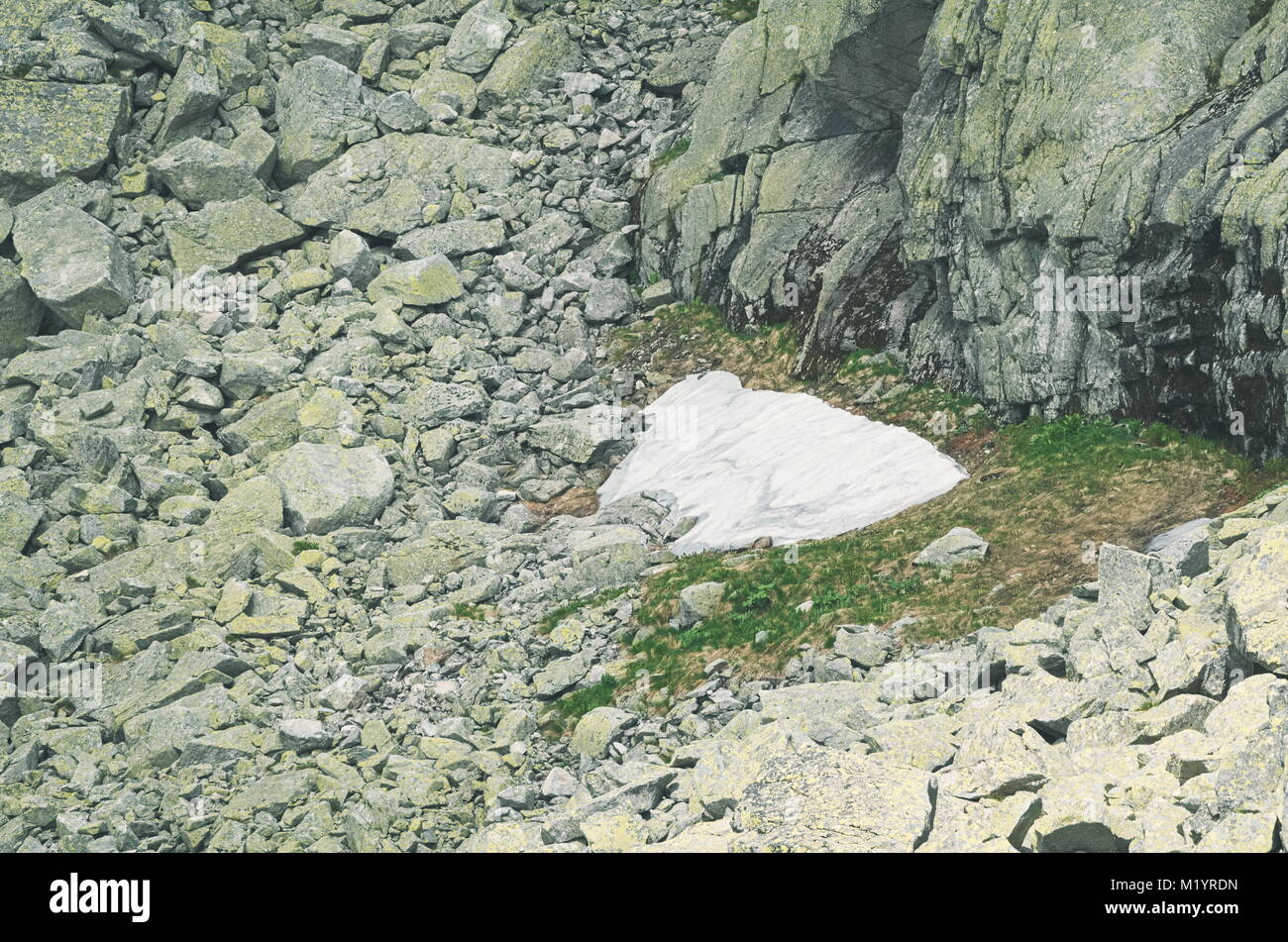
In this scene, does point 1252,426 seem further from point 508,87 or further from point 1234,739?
point 508,87

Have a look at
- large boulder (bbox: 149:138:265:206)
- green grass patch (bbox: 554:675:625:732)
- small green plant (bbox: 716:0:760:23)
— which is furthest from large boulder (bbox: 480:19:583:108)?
green grass patch (bbox: 554:675:625:732)

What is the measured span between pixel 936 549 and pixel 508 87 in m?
30.2

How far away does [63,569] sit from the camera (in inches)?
1065

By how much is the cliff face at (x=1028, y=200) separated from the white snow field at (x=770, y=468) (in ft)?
7.63

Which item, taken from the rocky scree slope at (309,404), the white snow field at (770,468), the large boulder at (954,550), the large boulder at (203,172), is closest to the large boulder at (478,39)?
the rocky scree slope at (309,404)

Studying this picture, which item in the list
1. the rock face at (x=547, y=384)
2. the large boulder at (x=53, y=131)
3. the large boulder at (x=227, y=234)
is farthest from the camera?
the large boulder at (x=53, y=131)

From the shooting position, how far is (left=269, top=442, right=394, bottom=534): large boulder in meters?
28.2

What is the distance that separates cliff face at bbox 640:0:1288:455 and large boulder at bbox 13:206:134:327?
18.7 m

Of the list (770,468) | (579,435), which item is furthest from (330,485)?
(770,468)

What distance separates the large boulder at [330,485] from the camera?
28188 millimetres

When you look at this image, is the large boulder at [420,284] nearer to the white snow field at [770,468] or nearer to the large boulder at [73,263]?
the large boulder at [73,263]

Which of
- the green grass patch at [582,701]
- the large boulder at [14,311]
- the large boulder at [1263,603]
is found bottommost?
the green grass patch at [582,701]

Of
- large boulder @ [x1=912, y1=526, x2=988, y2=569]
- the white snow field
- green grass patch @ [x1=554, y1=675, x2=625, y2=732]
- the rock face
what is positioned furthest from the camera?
the white snow field

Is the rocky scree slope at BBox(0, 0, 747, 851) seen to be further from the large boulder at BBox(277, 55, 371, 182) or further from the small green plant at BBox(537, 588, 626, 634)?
the small green plant at BBox(537, 588, 626, 634)
